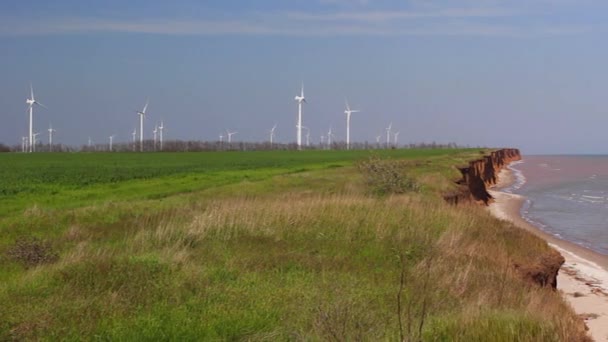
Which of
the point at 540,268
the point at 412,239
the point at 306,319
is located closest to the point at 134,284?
the point at 306,319

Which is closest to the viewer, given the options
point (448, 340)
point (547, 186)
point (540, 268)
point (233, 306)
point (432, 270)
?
point (448, 340)

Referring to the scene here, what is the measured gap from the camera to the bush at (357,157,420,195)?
23172 mm

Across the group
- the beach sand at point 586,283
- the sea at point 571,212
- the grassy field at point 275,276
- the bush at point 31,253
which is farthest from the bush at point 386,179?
the bush at point 31,253

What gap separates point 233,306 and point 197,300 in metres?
0.53

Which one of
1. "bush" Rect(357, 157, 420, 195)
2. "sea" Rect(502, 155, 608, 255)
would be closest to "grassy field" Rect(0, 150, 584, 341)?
"bush" Rect(357, 157, 420, 195)

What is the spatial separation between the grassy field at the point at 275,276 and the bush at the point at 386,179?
224 inches

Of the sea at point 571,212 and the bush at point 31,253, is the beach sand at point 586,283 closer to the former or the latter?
the sea at point 571,212

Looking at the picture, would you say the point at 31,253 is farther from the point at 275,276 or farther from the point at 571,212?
the point at 571,212

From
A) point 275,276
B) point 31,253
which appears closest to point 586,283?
point 275,276

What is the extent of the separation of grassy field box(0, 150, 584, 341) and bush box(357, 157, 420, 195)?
5.69 m

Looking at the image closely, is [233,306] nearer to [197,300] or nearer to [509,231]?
[197,300]

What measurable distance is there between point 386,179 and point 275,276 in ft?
45.9

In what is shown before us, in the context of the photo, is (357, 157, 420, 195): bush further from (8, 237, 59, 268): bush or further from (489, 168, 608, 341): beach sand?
(8, 237, 59, 268): bush

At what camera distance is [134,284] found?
926 cm
